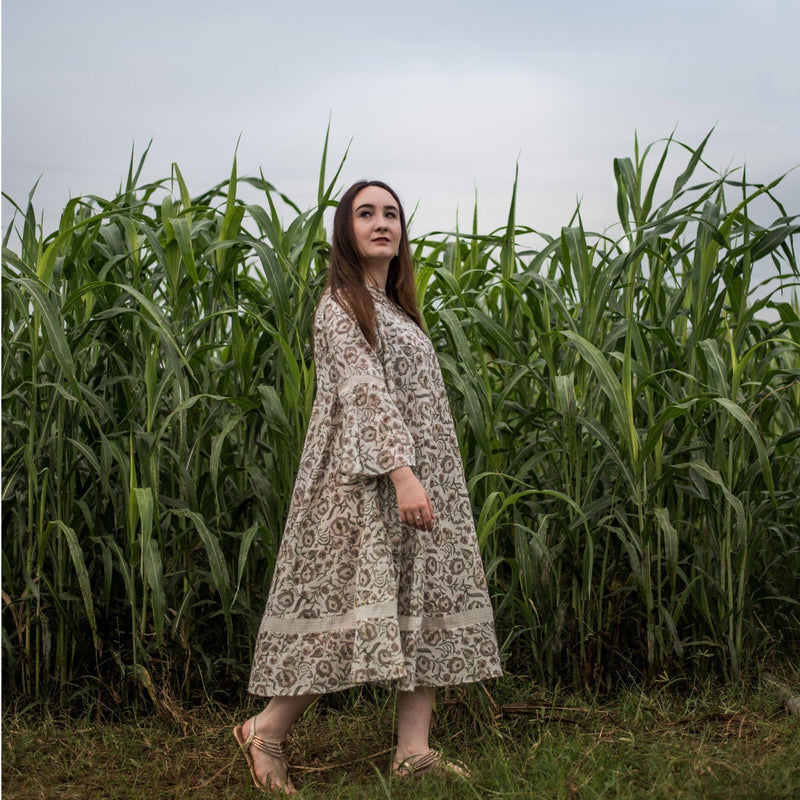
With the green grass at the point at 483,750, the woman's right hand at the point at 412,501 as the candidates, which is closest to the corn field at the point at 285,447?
the green grass at the point at 483,750

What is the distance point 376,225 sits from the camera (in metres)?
1.89

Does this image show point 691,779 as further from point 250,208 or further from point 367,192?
point 250,208

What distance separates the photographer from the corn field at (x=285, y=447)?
6.92 ft

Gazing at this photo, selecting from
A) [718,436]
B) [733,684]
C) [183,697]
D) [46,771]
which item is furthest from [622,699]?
[46,771]

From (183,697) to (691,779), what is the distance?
1.19 m

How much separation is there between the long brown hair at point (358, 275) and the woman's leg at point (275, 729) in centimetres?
74

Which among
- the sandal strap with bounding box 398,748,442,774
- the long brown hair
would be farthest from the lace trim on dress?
the long brown hair

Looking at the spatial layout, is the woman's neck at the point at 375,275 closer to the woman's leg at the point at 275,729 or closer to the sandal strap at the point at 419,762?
the woman's leg at the point at 275,729

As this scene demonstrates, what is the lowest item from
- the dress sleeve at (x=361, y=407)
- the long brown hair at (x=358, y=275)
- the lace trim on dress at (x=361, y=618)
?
the lace trim on dress at (x=361, y=618)

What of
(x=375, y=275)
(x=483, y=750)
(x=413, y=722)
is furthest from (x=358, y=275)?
(x=483, y=750)

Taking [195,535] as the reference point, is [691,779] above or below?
below

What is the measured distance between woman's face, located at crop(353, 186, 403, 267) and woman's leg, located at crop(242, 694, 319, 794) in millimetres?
913

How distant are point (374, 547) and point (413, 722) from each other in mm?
389

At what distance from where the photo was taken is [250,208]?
7.31 ft
